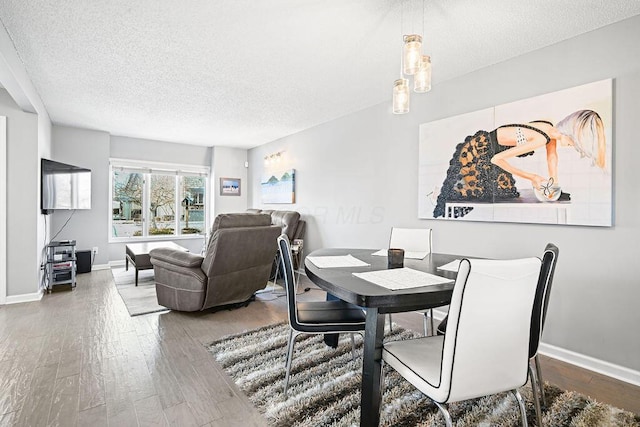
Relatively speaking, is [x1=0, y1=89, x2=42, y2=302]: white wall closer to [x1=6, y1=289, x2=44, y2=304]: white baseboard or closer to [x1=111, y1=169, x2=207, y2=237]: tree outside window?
[x1=6, y1=289, x2=44, y2=304]: white baseboard

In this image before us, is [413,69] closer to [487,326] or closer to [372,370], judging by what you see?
[487,326]

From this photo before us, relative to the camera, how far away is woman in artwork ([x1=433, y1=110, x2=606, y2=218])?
7.50 ft

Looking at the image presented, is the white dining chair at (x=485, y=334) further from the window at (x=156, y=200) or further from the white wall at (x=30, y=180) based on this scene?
the window at (x=156, y=200)

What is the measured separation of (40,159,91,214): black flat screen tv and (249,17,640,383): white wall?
3.98 meters

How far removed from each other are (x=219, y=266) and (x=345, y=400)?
1.80 m

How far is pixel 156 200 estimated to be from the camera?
659 cm

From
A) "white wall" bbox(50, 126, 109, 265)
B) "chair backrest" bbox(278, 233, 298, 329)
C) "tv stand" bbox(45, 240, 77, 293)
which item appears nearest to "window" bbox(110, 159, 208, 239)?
"white wall" bbox(50, 126, 109, 265)

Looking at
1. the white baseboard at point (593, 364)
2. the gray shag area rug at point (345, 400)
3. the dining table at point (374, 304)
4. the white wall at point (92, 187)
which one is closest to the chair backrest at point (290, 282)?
the dining table at point (374, 304)

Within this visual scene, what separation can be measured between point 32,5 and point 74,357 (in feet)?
7.93

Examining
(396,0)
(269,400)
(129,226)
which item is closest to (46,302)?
(129,226)

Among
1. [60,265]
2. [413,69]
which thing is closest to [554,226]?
[413,69]

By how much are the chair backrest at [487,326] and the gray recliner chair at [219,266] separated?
2.38 meters

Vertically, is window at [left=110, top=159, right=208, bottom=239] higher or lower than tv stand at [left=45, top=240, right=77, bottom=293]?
higher

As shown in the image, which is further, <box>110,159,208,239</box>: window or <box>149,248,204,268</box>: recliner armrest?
<box>110,159,208,239</box>: window
